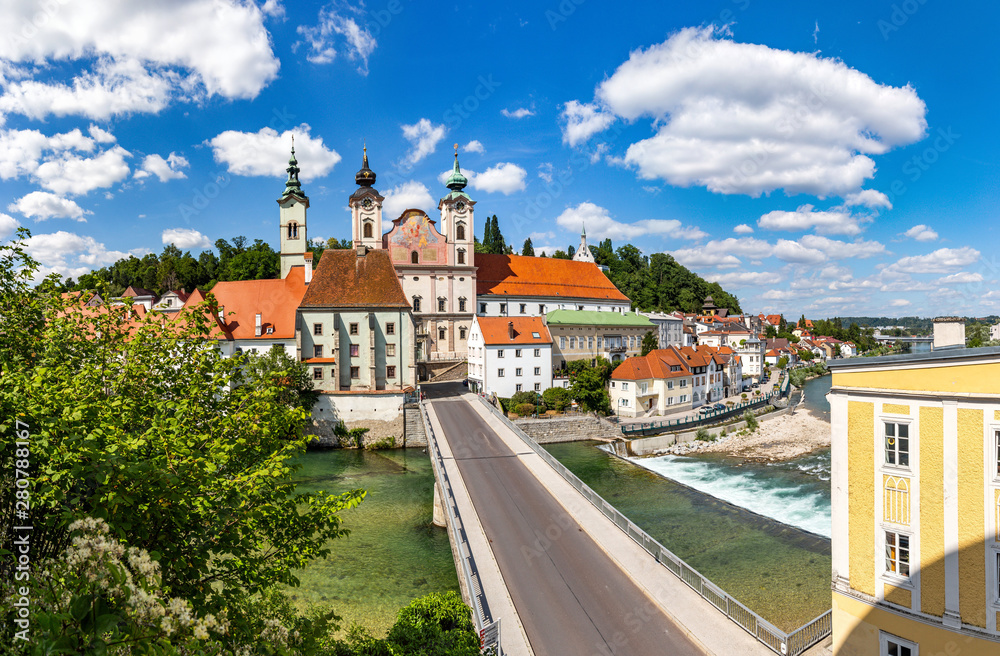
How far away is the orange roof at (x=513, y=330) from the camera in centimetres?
4744

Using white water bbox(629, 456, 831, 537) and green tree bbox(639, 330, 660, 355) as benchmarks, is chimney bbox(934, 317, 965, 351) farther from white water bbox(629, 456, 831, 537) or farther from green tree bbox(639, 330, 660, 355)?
green tree bbox(639, 330, 660, 355)

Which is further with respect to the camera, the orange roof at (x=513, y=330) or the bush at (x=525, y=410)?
the orange roof at (x=513, y=330)

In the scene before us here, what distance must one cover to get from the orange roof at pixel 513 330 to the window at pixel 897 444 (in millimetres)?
36622

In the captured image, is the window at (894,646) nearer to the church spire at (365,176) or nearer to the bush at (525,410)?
the bush at (525,410)

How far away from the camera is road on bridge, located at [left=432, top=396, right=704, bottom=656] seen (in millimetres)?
10953

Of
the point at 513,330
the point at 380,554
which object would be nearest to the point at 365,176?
the point at 513,330

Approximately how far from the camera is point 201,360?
8.91m

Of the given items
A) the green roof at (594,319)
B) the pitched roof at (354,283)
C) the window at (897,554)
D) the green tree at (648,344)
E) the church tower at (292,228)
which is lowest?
the window at (897,554)

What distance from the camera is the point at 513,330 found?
4878 cm

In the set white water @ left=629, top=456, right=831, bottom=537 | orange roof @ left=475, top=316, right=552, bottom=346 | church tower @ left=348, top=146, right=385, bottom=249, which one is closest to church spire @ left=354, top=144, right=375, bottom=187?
church tower @ left=348, top=146, right=385, bottom=249

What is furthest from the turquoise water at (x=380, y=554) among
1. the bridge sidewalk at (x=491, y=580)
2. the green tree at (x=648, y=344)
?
the green tree at (x=648, y=344)

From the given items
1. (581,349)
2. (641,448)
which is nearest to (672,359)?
(581,349)

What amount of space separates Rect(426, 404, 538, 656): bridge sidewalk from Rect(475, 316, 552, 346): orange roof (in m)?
26.2

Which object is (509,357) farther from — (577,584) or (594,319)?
(577,584)
